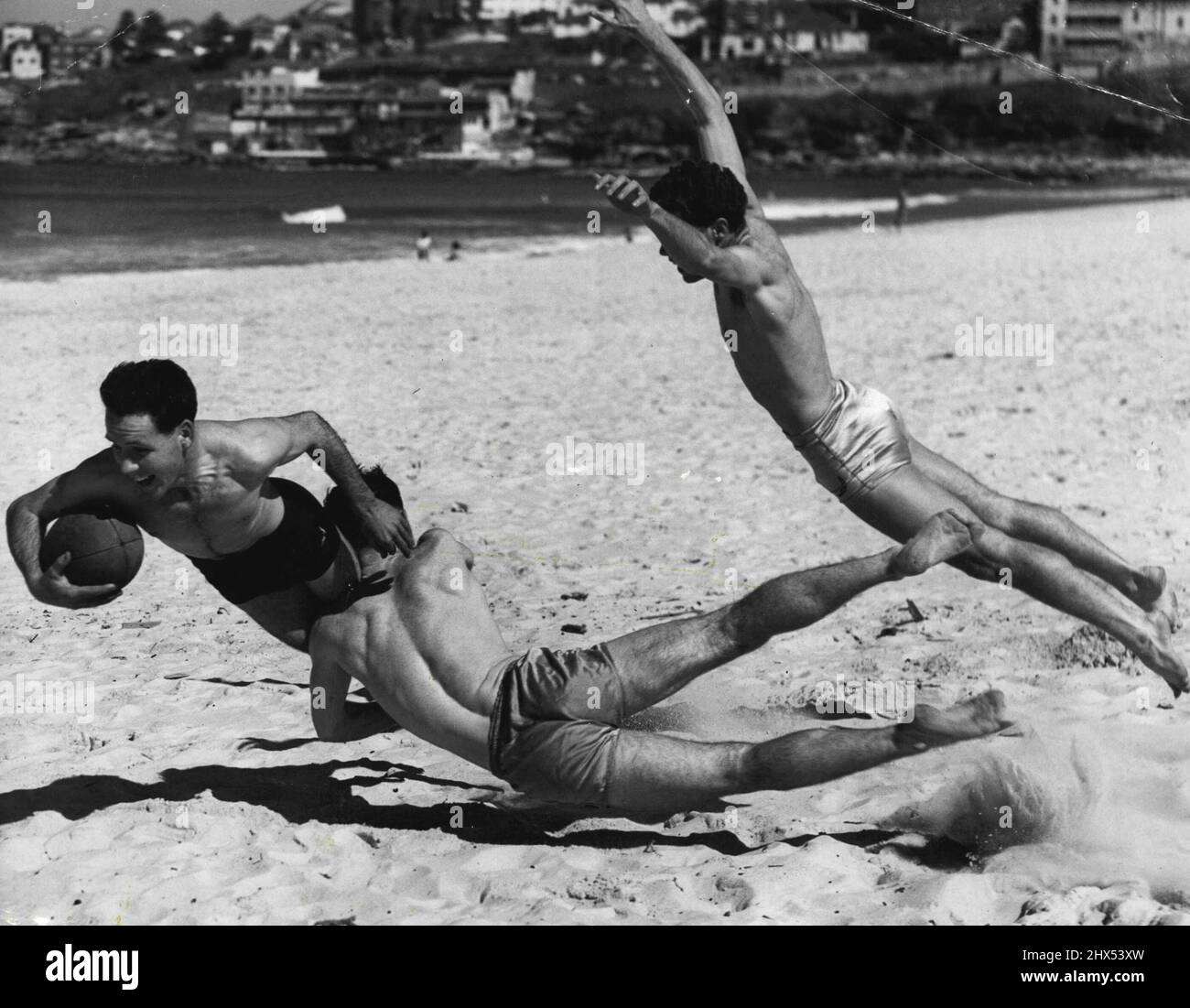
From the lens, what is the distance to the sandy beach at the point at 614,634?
355cm

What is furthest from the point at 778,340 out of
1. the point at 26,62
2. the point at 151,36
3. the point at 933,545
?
the point at 151,36

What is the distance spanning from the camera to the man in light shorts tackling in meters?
3.38

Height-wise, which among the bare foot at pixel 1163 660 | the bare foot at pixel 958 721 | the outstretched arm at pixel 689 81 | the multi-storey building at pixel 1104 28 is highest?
the multi-storey building at pixel 1104 28

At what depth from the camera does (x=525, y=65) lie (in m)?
20.7

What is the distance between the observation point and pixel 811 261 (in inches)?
903

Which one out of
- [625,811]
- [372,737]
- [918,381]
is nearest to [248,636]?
[372,737]

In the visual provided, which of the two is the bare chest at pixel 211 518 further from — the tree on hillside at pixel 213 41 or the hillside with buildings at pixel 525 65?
the tree on hillside at pixel 213 41

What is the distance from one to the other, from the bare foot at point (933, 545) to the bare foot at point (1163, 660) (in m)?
0.90

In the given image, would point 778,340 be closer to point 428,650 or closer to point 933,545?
point 933,545

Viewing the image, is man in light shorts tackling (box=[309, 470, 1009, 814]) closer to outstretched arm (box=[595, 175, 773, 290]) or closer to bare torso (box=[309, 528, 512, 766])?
bare torso (box=[309, 528, 512, 766])

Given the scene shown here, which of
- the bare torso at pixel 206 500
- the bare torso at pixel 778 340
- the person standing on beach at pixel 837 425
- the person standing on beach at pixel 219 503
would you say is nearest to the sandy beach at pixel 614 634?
the person standing on beach at pixel 837 425

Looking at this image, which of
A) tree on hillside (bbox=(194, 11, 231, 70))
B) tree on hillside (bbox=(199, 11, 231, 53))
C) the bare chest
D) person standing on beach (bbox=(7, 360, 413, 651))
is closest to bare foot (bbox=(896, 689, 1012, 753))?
person standing on beach (bbox=(7, 360, 413, 651))

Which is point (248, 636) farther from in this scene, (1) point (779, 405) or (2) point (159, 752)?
(1) point (779, 405)
